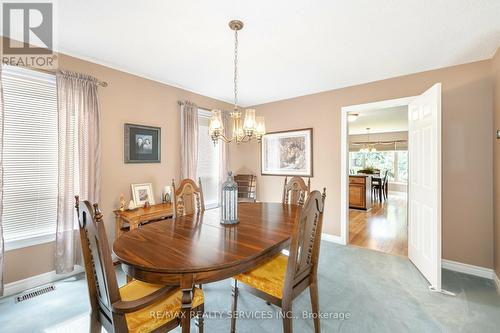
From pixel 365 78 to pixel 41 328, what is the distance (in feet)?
14.7

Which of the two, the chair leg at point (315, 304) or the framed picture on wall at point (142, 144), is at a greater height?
the framed picture on wall at point (142, 144)

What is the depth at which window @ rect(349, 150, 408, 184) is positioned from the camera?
29.1ft

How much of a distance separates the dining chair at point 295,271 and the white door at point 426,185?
1.53 meters

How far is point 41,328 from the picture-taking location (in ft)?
5.84

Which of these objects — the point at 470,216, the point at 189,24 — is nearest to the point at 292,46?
the point at 189,24

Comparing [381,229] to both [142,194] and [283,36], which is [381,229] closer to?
[283,36]

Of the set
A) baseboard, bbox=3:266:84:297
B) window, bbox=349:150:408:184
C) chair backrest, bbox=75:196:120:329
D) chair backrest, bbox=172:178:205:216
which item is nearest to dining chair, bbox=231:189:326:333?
chair backrest, bbox=75:196:120:329

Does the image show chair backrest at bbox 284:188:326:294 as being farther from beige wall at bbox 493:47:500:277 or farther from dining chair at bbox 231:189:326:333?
beige wall at bbox 493:47:500:277

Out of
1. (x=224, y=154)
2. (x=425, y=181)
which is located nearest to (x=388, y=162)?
(x=425, y=181)

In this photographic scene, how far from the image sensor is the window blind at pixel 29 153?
2215 millimetres

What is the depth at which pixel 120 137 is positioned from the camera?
117 inches

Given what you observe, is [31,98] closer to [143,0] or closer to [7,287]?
[143,0]

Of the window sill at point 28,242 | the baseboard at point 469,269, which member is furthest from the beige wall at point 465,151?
the window sill at point 28,242

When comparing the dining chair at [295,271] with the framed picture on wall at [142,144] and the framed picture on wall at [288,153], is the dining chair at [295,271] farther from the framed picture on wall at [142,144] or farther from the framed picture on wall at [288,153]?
the framed picture on wall at [288,153]
